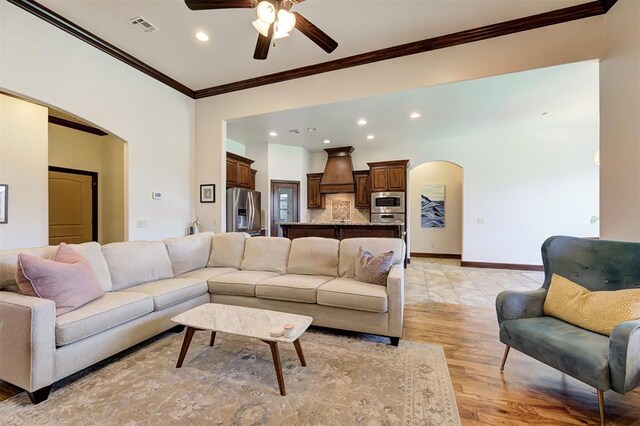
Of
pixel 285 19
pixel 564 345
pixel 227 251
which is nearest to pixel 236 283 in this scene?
pixel 227 251

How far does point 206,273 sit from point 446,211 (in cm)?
659

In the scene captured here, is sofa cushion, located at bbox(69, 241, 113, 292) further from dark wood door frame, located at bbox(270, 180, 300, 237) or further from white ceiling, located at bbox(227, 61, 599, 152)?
dark wood door frame, located at bbox(270, 180, 300, 237)

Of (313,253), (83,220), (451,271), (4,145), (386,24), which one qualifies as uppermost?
(386,24)

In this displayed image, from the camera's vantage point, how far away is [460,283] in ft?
15.6

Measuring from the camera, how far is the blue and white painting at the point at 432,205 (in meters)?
7.63

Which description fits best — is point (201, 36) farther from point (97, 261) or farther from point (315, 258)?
point (315, 258)

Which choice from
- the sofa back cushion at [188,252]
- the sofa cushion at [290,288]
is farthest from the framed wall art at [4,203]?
the sofa cushion at [290,288]

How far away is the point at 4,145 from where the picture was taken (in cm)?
335

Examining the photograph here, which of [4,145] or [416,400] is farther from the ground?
[4,145]

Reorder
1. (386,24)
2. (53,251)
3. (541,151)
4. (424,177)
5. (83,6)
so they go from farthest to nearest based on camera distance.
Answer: (424,177) → (541,151) → (386,24) → (83,6) → (53,251)

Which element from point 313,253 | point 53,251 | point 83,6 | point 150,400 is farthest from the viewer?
point 313,253

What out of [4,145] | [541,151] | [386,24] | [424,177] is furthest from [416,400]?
[424,177]

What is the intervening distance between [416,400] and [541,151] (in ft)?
20.5

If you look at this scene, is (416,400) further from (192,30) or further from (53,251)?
(192,30)
